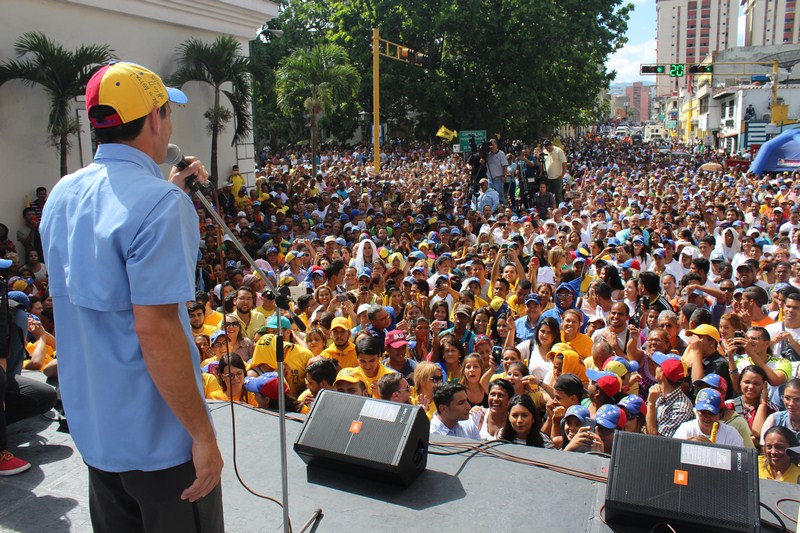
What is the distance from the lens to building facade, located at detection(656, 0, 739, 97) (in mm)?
148500

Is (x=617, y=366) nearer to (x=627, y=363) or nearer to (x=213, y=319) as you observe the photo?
(x=627, y=363)

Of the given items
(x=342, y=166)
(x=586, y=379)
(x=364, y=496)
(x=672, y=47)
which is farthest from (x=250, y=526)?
(x=672, y=47)

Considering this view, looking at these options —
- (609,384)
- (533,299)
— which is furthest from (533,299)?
(609,384)

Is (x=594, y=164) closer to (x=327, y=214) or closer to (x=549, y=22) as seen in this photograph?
(x=549, y=22)

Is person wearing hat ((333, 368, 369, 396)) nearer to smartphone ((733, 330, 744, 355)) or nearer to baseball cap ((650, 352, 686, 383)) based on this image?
baseball cap ((650, 352, 686, 383))

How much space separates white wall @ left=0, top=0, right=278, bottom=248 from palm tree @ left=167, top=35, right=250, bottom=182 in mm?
308

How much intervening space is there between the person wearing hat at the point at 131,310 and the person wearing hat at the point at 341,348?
4.35 meters

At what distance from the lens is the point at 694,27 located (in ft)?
495

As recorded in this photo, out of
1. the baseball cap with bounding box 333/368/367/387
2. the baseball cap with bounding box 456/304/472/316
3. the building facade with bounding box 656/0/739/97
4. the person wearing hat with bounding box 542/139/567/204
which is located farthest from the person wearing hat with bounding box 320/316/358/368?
the building facade with bounding box 656/0/739/97

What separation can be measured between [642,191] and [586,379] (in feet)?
45.4

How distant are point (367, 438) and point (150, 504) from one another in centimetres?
128

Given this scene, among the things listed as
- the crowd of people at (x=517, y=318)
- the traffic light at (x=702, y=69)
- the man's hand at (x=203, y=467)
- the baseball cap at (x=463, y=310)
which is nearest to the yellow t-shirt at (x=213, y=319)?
the crowd of people at (x=517, y=318)

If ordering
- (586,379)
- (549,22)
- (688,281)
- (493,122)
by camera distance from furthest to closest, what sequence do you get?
(493,122) < (549,22) < (688,281) < (586,379)

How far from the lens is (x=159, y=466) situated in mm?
1810
